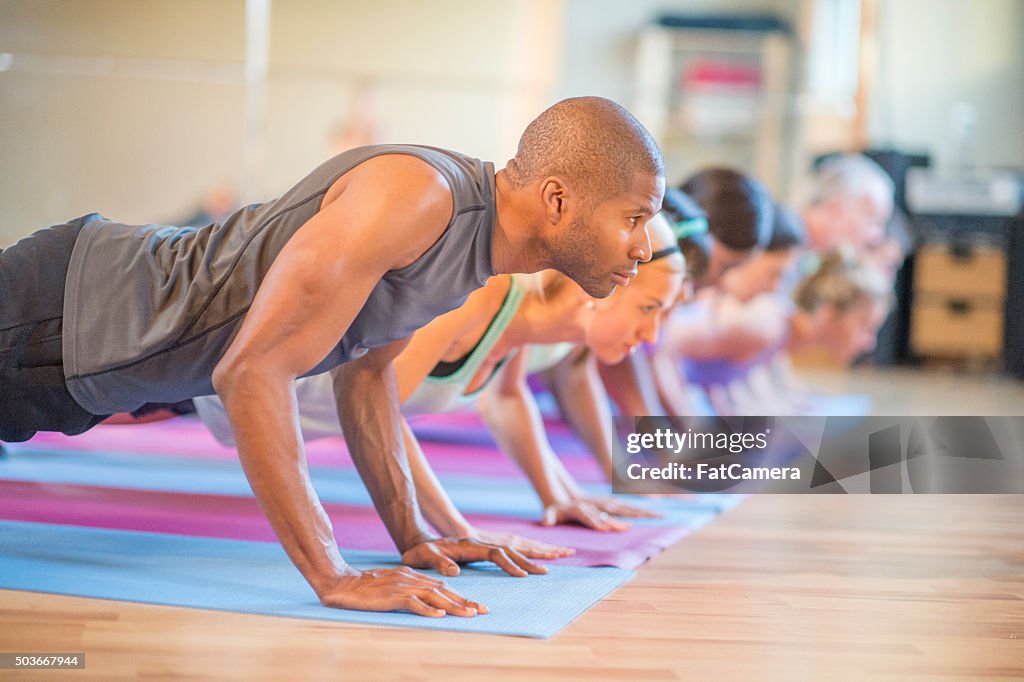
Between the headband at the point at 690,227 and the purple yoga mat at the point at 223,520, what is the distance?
21.4 inches

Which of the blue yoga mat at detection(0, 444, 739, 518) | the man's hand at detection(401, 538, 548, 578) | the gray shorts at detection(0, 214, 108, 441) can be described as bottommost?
the blue yoga mat at detection(0, 444, 739, 518)

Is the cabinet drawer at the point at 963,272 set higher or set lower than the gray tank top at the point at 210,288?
lower

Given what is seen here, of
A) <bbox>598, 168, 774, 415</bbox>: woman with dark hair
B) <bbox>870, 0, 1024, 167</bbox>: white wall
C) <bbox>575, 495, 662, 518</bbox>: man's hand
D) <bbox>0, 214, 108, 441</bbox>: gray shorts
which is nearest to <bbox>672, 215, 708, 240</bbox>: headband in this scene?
<bbox>598, 168, 774, 415</bbox>: woman with dark hair

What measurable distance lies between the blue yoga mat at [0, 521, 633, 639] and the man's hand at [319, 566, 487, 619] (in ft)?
0.04

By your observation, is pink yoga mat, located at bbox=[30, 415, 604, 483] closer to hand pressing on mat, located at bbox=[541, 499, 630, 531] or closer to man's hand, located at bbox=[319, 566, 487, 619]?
hand pressing on mat, located at bbox=[541, 499, 630, 531]

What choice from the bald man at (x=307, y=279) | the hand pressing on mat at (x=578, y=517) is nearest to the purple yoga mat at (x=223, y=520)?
the hand pressing on mat at (x=578, y=517)

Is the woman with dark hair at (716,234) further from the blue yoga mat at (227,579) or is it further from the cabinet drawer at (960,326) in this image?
the cabinet drawer at (960,326)

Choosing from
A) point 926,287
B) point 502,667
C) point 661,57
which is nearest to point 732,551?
point 502,667

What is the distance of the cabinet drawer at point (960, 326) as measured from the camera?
269 inches

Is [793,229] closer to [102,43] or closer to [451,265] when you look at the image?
[451,265]

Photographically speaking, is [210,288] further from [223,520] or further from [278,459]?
[223,520]

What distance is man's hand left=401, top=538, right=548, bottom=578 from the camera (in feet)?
5.35

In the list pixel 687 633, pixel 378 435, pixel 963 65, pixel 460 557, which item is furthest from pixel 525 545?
pixel 963 65

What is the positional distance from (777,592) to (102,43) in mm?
4132
